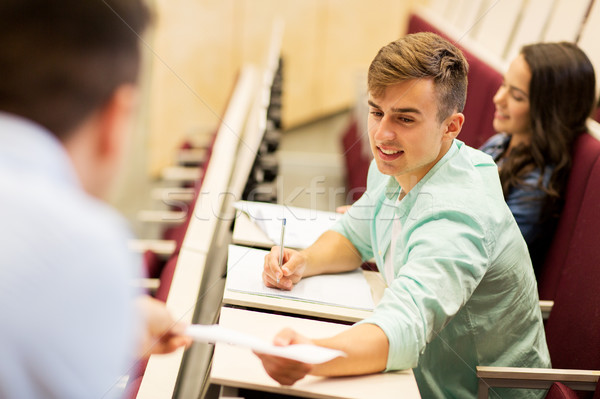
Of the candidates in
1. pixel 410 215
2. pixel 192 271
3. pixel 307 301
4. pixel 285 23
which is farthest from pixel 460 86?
pixel 285 23

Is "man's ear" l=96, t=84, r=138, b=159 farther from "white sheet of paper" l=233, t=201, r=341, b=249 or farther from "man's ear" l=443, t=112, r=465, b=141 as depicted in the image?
"white sheet of paper" l=233, t=201, r=341, b=249

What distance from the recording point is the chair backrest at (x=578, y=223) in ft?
4.78

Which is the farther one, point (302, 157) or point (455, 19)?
point (302, 157)

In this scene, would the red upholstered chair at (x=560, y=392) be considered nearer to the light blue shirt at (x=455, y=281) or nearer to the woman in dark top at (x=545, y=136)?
the light blue shirt at (x=455, y=281)

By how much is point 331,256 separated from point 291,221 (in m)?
0.27

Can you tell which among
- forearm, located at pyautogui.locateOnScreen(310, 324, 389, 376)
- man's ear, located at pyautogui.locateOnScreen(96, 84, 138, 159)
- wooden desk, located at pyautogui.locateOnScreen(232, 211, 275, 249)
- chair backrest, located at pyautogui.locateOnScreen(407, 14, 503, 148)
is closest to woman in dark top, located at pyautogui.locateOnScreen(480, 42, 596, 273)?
chair backrest, located at pyautogui.locateOnScreen(407, 14, 503, 148)

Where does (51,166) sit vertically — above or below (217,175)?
above

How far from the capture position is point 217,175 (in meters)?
1.96

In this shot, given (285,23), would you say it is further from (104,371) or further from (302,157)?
(104,371)

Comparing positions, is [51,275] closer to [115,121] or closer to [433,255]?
[115,121]

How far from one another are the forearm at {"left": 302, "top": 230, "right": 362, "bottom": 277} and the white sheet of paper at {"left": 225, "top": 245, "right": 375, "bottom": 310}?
0.05ft

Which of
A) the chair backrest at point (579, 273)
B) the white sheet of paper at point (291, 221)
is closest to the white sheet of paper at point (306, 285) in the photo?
the white sheet of paper at point (291, 221)

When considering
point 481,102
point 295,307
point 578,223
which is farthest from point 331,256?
point 481,102

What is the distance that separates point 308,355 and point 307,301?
0.33m
